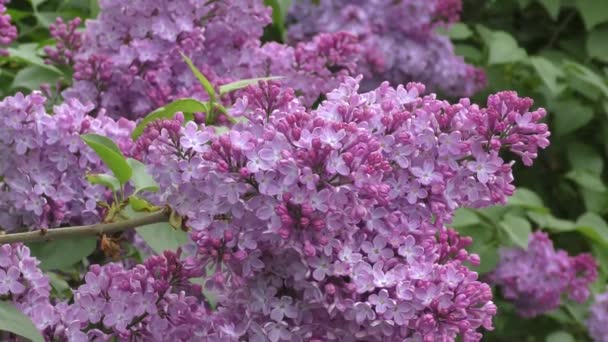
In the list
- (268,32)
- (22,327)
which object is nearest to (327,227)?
(22,327)

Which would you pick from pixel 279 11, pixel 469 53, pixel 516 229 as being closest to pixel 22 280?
pixel 279 11

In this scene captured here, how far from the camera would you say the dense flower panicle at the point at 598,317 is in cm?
264

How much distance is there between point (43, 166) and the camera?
142 cm

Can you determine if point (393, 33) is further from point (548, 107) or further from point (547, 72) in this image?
point (548, 107)

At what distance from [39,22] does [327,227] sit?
49.6 inches

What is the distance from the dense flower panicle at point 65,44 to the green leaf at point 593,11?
1671 mm

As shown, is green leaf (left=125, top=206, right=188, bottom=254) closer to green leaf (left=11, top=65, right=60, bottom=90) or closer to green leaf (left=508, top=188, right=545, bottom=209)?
green leaf (left=11, top=65, right=60, bottom=90)

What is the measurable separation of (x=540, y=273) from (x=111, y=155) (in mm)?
1532

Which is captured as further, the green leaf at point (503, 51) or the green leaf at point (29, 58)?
the green leaf at point (503, 51)

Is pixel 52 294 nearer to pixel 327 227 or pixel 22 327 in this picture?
pixel 22 327

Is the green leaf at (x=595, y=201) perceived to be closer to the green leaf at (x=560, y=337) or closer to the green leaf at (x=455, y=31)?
the green leaf at (x=560, y=337)

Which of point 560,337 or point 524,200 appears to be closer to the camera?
point 524,200

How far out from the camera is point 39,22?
2213 mm

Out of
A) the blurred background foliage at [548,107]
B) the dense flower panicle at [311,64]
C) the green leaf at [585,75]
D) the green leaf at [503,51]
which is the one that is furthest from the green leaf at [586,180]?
the dense flower panicle at [311,64]
